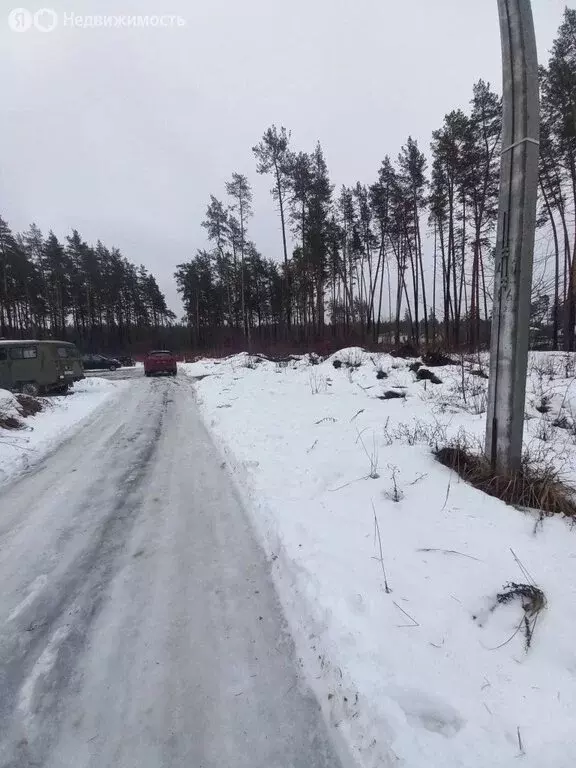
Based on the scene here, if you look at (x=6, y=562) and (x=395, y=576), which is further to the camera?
(x=6, y=562)

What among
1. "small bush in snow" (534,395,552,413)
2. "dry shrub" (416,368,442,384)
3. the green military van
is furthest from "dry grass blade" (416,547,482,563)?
the green military van

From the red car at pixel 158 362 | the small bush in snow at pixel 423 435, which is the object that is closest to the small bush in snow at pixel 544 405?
the small bush in snow at pixel 423 435

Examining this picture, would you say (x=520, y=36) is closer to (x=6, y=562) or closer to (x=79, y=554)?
(x=79, y=554)

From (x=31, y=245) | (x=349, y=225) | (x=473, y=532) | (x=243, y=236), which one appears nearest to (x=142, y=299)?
(x=31, y=245)

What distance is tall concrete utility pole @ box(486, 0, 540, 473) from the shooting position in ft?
10.9

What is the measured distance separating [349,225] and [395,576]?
110ft

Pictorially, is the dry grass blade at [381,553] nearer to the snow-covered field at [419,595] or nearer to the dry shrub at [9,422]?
the snow-covered field at [419,595]

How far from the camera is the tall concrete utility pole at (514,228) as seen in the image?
10.9ft

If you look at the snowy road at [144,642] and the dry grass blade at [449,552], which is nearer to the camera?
the snowy road at [144,642]

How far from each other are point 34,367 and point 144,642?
1289 cm

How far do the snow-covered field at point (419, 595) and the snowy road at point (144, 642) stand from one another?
259 mm

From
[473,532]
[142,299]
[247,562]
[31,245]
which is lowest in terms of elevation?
[247,562]

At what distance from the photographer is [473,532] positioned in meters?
2.98

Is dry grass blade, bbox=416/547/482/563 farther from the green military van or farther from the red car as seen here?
the red car
